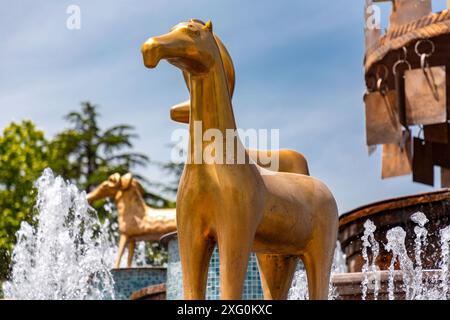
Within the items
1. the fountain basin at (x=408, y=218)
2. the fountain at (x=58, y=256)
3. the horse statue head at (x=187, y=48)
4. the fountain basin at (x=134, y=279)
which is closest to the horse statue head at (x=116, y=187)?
the fountain at (x=58, y=256)

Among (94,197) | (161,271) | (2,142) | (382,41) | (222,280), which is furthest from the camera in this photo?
(2,142)

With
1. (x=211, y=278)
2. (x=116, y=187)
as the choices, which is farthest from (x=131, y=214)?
(x=211, y=278)

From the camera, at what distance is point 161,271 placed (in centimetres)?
1167

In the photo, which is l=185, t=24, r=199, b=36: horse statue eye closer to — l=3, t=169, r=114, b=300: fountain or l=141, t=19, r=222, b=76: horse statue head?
l=141, t=19, r=222, b=76: horse statue head

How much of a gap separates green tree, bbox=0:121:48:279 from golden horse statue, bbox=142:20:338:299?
53.4 feet

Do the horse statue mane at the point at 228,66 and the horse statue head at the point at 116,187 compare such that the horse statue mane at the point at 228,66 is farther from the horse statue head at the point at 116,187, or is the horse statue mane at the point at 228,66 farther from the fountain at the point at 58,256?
the horse statue head at the point at 116,187

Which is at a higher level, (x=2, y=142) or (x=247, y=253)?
(x=2, y=142)

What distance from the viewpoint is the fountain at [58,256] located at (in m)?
11.0

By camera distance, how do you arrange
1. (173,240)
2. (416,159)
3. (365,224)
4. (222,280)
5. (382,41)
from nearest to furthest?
(222,280), (365,224), (173,240), (382,41), (416,159)

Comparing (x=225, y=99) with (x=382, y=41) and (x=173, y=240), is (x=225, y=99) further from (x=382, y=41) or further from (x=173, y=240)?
(x=382, y=41)

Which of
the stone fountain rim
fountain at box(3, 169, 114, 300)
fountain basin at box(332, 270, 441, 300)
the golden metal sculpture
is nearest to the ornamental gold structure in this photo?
the stone fountain rim
